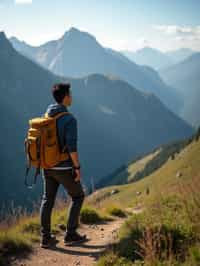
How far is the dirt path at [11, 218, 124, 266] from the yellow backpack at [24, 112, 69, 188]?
67.3 inches

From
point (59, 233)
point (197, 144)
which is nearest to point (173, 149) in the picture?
point (197, 144)

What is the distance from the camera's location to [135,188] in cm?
14262

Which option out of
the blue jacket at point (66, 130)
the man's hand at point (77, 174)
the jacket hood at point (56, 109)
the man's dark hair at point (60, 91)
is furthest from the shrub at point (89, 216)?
the man's dark hair at point (60, 91)

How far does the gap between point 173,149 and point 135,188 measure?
41.1 metres

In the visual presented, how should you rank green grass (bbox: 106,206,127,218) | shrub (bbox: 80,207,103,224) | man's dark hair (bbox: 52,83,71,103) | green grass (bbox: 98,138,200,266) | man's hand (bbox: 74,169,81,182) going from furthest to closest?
green grass (bbox: 106,206,127,218) → shrub (bbox: 80,207,103,224) → man's dark hair (bbox: 52,83,71,103) → man's hand (bbox: 74,169,81,182) → green grass (bbox: 98,138,200,266)

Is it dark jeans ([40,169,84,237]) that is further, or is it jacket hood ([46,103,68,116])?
dark jeans ([40,169,84,237])

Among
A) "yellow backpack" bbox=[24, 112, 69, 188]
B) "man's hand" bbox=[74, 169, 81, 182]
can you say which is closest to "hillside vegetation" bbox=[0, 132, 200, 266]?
"man's hand" bbox=[74, 169, 81, 182]

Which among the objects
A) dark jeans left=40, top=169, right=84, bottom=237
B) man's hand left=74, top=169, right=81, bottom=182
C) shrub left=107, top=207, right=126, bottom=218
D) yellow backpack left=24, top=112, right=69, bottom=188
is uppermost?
yellow backpack left=24, top=112, right=69, bottom=188

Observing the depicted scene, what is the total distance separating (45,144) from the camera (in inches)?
252

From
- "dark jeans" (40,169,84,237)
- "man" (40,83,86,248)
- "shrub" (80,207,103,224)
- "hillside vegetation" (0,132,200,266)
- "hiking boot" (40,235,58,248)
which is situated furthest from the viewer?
"shrub" (80,207,103,224)

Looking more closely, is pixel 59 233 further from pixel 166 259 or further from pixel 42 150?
pixel 166 259

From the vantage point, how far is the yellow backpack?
6.40m

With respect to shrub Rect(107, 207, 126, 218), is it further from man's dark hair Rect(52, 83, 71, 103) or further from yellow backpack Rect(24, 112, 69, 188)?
man's dark hair Rect(52, 83, 71, 103)

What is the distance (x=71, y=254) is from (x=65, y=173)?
5.14 ft
